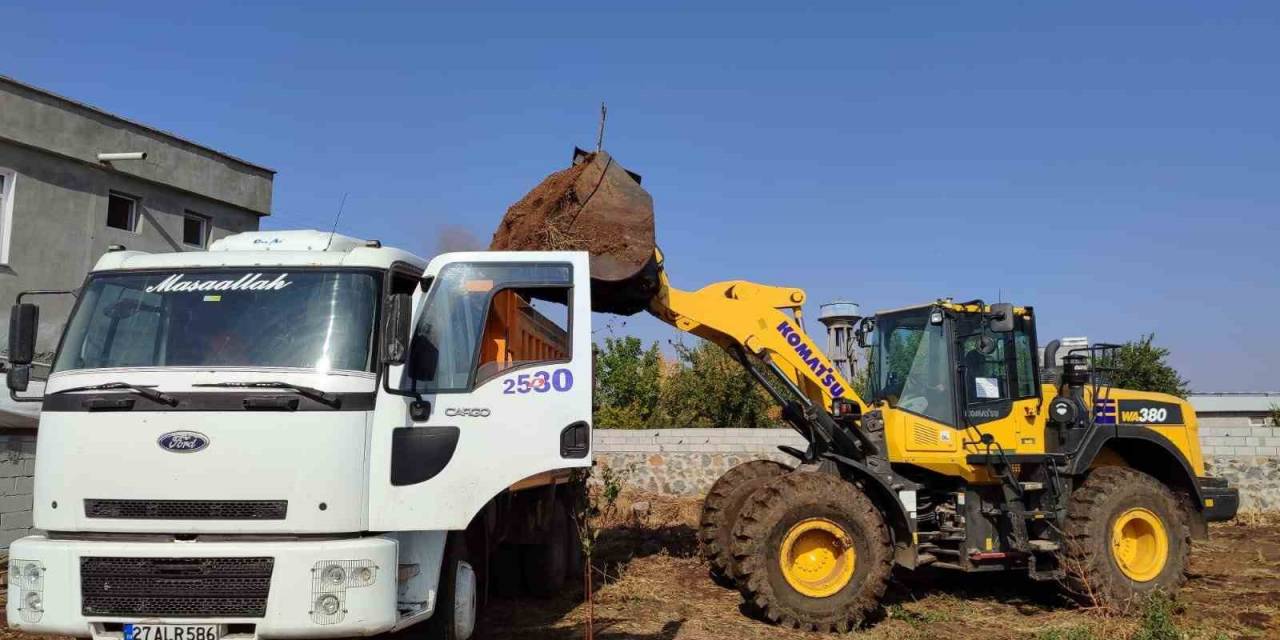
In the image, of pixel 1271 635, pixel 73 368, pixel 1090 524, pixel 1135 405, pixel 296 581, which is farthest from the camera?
pixel 1135 405

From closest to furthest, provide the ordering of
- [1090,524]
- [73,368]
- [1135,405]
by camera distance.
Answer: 1. [73,368]
2. [1090,524]
3. [1135,405]

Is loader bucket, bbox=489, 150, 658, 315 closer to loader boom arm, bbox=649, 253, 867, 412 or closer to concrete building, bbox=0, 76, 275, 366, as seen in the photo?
loader boom arm, bbox=649, 253, 867, 412

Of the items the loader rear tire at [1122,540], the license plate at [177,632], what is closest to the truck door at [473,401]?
the license plate at [177,632]

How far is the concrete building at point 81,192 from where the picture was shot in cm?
1438

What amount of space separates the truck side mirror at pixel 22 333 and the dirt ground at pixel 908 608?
254cm

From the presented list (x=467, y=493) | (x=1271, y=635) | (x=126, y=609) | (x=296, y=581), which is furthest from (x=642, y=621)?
(x=1271, y=635)

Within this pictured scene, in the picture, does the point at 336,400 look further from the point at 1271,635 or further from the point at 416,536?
the point at 1271,635

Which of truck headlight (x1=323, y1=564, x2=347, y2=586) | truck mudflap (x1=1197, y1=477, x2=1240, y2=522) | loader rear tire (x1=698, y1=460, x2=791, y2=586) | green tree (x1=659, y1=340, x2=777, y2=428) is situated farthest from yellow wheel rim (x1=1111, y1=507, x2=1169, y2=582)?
green tree (x1=659, y1=340, x2=777, y2=428)

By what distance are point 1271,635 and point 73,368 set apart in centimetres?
922

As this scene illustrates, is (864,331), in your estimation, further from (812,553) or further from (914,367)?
(812,553)

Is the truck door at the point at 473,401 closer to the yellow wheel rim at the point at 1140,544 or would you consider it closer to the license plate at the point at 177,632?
the license plate at the point at 177,632

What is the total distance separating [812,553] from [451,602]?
3367 mm

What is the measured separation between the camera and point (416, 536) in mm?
5625

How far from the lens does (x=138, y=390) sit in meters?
5.23
